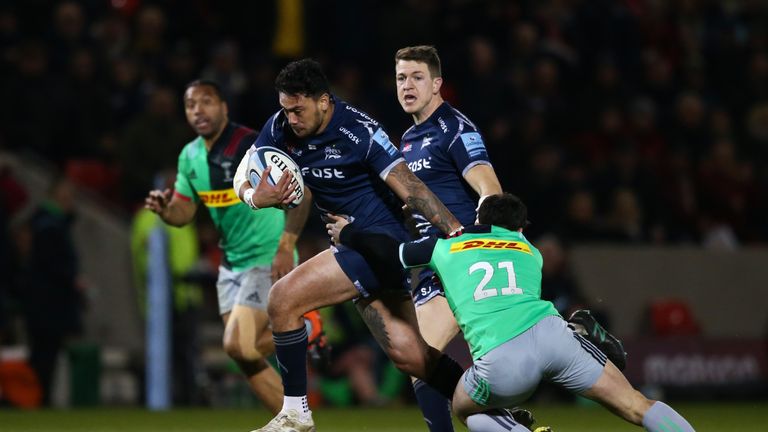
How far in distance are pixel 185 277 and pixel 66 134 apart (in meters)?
2.17

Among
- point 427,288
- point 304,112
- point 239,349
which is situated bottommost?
point 239,349

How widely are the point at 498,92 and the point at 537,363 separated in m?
10.1

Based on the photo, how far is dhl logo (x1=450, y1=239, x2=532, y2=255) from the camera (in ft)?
24.2

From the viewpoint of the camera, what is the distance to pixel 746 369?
1609 centimetres

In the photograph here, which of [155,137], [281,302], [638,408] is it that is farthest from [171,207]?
[155,137]

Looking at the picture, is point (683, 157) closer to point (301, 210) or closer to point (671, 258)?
point (671, 258)

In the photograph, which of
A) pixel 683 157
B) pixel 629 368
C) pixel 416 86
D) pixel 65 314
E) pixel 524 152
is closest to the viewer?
pixel 416 86

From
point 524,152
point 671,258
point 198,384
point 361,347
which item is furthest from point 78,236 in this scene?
point 671,258

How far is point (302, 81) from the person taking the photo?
7.80 metres

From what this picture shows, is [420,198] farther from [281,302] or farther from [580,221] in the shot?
[580,221]

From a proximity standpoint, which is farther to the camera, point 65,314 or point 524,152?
point 524,152

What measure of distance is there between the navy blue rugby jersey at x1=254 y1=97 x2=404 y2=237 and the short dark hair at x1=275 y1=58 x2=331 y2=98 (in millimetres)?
231

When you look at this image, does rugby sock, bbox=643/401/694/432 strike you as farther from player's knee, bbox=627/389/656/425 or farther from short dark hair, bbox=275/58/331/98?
short dark hair, bbox=275/58/331/98

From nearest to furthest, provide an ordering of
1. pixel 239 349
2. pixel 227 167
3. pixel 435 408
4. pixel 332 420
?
pixel 435 408 → pixel 239 349 → pixel 227 167 → pixel 332 420
